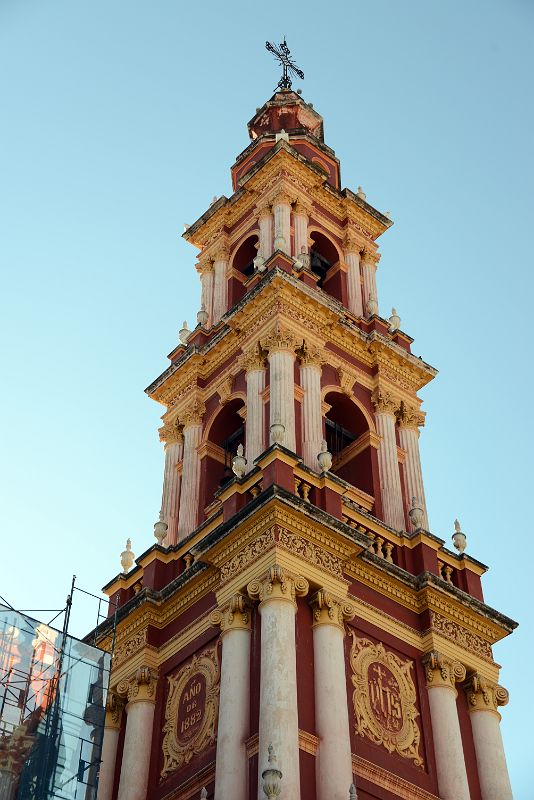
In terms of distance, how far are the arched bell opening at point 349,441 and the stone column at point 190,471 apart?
282cm

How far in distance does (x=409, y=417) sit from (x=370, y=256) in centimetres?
620

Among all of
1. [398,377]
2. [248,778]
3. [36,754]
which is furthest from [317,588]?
[398,377]

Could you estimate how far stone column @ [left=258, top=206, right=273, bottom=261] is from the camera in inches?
1206

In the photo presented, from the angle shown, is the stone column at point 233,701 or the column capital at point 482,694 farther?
the column capital at point 482,694

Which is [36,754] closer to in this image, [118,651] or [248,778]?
[118,651]

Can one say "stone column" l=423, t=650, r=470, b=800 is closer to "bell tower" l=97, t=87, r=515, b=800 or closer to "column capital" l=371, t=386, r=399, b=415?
"bell tower" l=97, t=87, r=515, b=800

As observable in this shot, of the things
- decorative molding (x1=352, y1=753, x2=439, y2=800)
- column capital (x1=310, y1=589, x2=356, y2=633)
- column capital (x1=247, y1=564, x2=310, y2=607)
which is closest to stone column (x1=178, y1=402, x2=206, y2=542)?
column capital (x1=247, y1=564, x2=310, y2=607)

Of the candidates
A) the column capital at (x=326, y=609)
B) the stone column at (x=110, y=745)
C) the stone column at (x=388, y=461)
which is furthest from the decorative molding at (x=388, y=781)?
the stone column at (x=388, y=461)

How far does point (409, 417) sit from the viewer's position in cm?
2844

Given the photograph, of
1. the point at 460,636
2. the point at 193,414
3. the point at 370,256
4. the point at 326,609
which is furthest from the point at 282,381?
the point at 370,256

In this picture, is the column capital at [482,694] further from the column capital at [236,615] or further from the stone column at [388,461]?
the column capital at [236,615]

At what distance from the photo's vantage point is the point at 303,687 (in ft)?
66.2

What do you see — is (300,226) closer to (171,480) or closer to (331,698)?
(171,480)

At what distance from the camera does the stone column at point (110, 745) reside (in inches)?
891
